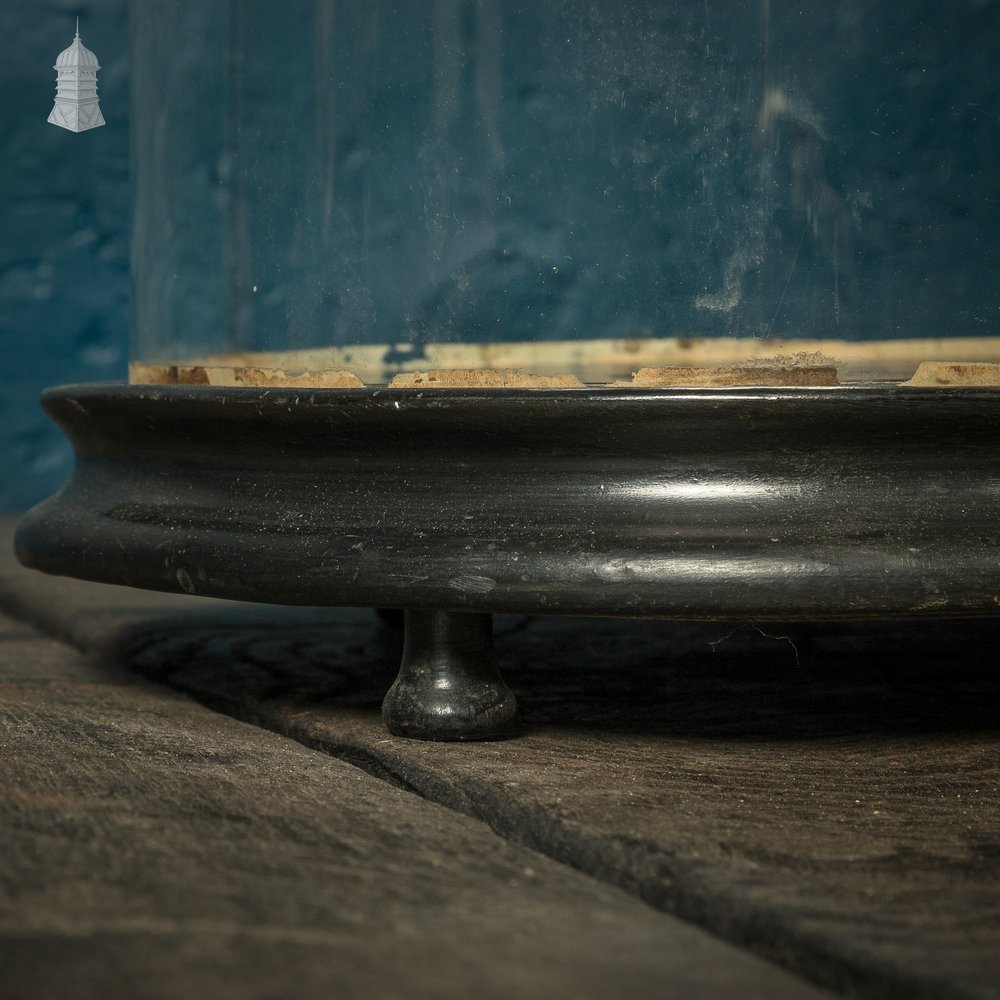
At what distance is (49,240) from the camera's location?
242cm

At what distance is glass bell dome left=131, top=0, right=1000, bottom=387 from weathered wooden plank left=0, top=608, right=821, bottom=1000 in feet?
0.90

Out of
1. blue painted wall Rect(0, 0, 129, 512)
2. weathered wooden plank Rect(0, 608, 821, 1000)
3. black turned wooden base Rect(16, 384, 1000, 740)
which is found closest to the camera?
weathered wooden plank Rect(0, 608, 821, 1000)

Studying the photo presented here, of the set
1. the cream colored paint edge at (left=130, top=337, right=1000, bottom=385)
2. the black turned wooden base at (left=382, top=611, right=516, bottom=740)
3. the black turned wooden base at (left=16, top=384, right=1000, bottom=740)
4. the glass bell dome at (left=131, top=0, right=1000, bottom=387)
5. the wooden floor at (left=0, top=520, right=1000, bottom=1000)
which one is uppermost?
the glass bell dome at (left=131, top=0, right=1000, bottom=387)

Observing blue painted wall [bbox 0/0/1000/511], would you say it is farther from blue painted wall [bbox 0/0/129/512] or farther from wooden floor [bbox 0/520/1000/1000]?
blue painted wall [bbox 0/0/129/512]

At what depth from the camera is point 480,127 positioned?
88cm

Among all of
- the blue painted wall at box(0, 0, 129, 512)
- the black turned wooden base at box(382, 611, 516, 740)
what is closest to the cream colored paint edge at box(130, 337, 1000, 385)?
the black turned wooden base at box(382, 611, 516, 740)

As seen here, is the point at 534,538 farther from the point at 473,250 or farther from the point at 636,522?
the point at 473,250

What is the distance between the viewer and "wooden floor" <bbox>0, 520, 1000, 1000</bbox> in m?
0.52

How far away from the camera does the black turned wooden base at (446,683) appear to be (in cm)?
84

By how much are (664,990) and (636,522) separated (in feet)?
Result: 1.10

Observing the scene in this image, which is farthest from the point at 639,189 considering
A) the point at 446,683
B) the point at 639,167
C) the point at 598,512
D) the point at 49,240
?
the point at 49,240

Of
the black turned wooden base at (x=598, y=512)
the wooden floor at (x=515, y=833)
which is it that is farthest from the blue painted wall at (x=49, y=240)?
the black turned wooden base at (x=598, y=512)

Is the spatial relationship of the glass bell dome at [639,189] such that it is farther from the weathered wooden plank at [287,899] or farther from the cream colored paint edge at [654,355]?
the weathered wooden plank at [287,899]

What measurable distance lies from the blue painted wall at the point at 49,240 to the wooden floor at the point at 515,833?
1336mm
